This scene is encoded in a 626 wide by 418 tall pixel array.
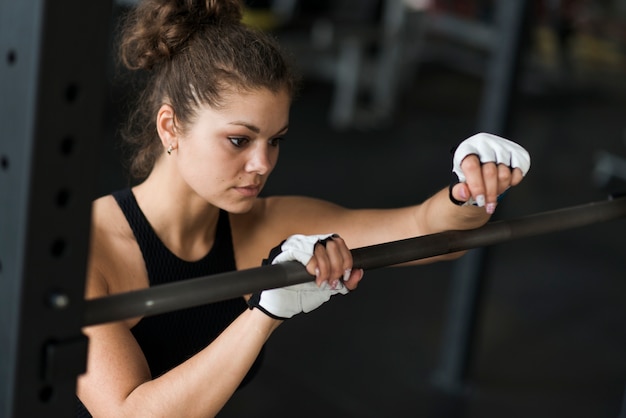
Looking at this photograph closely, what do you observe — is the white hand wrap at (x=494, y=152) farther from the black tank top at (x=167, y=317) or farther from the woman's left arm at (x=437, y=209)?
the black tank top at (x=167, y=317)

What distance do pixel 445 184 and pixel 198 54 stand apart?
137 inches

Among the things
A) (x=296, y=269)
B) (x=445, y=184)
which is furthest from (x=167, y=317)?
(x=445, y=184)

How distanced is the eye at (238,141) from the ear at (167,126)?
14cm

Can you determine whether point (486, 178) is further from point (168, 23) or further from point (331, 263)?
point (168, 23)

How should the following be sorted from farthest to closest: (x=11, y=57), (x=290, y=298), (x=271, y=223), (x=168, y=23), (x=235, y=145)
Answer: (x=271, y=223) < (x=168, y=23) < (x=235, y=145) < (x=290, y=298) < (x=11, y=57)

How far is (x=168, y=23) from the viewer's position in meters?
1.39

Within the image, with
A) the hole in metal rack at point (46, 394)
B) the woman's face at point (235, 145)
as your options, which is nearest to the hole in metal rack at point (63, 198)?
the hole in metal rack at point (46, 394)

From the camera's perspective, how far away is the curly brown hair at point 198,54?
133 centimetres

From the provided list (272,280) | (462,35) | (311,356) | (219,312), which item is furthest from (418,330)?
(462,35)

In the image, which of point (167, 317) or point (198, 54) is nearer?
point (198, 54)

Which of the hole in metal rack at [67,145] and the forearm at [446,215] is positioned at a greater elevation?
the forearm at [446,215]

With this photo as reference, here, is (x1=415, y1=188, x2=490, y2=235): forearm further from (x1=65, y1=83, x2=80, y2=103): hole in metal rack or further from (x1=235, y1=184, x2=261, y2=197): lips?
(x1=65, y1=83, x2=80, y2=103): hole in metal rack

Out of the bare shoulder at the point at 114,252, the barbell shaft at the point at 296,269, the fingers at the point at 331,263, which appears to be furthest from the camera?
the bare shoulder at the point at 114,252

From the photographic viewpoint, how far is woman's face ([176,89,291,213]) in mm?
1283
